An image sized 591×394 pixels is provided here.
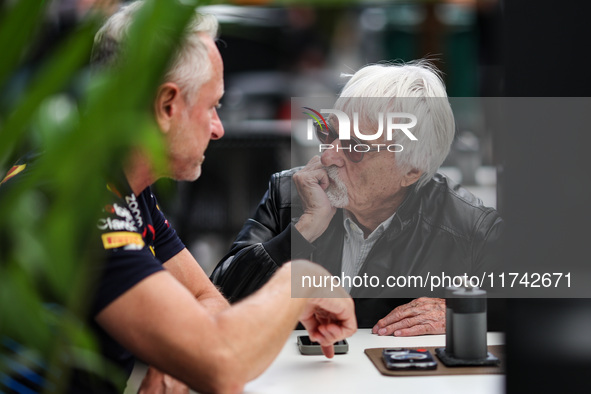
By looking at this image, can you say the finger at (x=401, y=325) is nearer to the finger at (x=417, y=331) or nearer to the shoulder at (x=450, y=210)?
the finger at (x=417, y=331)

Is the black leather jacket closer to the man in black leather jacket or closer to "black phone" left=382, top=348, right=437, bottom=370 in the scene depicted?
the man in black leather jacket

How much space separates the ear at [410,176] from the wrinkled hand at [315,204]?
191 millimetres

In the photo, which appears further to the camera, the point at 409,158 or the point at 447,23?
the point at 447,23

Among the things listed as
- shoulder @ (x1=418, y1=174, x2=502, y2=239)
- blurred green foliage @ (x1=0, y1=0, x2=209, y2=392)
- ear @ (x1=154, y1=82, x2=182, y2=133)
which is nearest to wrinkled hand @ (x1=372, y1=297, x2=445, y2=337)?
shoulder @ (x1=418, y1=174, x2=502, y2=239)

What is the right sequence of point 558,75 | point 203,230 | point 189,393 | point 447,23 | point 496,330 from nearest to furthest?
1. point 558,75
2. point 189,393
3. point 496,330
4. point 203,230
5. point 447,23

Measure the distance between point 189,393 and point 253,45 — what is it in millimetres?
4369

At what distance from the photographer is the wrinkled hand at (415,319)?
1.76 meters

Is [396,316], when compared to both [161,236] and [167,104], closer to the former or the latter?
[161,236]

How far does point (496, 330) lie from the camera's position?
72.4 inches

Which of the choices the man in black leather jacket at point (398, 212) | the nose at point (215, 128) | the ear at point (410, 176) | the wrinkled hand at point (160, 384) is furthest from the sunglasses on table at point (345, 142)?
the wrinkled hand at point (160, 384)

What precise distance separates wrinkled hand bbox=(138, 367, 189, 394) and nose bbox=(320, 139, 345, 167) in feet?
2.12

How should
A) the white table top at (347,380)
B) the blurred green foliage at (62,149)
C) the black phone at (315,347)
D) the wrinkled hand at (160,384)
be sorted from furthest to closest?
1. the black phone at (315,347)
2. the wrinkled hand at (160,384)
3. the white table top at (347,380)
4. the blurred green foliage at (62,149)

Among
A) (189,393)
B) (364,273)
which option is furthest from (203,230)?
(189,393)

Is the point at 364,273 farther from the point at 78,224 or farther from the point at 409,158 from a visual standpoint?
the point at 78,224
